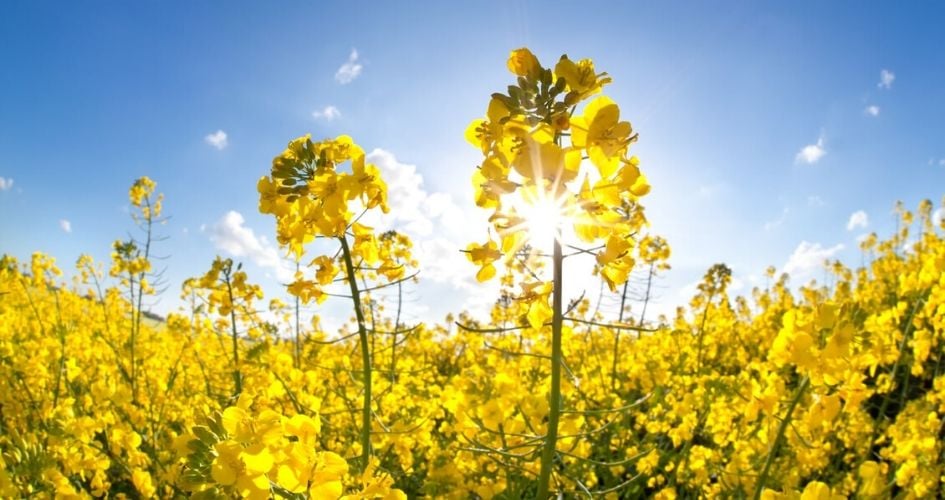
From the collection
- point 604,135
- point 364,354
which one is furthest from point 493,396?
point 604,135

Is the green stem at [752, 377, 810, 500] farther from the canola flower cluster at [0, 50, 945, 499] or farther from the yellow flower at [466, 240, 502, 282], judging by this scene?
the yellow flower at [466, 240, 502, 282]

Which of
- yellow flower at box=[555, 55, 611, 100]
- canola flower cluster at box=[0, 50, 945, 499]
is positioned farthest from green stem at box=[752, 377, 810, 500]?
yellow flower at box=[555, 55, 611, 100]

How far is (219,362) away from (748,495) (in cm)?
598

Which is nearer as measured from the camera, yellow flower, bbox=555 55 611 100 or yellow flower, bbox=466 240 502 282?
yellow flower, bbox=555 55 611 100

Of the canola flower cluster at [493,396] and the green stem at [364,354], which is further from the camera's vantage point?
the green stem at [364,354]

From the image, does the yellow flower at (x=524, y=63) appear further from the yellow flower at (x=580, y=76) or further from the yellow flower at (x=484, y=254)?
the yellow flower at (x=484, y=254)

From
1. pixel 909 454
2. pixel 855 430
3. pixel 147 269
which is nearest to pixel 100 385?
pixel 147 269

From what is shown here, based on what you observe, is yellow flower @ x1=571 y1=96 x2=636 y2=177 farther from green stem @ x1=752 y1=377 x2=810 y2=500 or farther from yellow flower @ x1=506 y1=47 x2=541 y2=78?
green stem @ x1=752 y1=377 x2=810 y2=500

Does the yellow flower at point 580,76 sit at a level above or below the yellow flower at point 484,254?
above

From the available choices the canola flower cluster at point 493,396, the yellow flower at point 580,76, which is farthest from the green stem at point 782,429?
the yellow flower at point 580,76

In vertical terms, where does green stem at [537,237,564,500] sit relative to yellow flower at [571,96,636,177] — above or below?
below

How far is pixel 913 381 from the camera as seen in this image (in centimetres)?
702

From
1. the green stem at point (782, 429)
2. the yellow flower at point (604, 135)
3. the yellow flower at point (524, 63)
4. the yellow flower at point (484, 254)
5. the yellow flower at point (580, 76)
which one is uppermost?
the yellow flower at point (524, 63)

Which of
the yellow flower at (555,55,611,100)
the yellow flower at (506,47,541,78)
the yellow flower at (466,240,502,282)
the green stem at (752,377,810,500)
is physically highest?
the yellow flower at (506,47,541,78)
